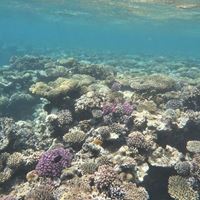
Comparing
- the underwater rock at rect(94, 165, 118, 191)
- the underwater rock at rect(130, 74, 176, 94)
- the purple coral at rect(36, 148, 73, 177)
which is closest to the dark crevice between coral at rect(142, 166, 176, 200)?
the underwater rock at rect(94, 165, 118, 191)

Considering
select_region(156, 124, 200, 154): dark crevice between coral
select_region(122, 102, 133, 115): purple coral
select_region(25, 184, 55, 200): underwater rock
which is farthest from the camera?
select_region(122, 102, 133, 115): purple coral

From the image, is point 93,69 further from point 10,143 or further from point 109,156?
point 109,156

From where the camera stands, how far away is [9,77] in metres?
22.6

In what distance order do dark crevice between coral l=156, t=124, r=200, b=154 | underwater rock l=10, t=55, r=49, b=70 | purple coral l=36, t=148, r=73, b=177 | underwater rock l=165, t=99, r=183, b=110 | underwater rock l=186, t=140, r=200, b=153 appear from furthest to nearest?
underwater rock l=10, t=55, r=49, b=70, underwater rock l=165, t=99, r=183, b=110, dark crevice between coral l=156, t=124, r=200, b=154, underwater rock l=186, t=140, r=200, b=153, purple coral l=36, t=148, r=73, b=177

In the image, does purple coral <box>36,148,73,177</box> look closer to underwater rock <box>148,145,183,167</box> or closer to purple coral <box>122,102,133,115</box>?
underwater rock <box>148,145,183,167</box>

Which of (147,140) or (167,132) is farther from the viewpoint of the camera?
(167,132)

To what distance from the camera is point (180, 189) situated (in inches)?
344

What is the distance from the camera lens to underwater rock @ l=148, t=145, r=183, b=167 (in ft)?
31.0

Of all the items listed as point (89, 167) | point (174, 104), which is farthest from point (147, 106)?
point (89, 167)

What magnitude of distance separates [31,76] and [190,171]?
15063 millimetres

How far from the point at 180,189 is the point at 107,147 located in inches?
103

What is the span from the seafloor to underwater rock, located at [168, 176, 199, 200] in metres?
0.03

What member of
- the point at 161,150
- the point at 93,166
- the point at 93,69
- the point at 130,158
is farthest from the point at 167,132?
the point at 93,69

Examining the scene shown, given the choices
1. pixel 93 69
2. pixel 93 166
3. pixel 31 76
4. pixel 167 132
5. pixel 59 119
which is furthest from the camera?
pixel 31 76
